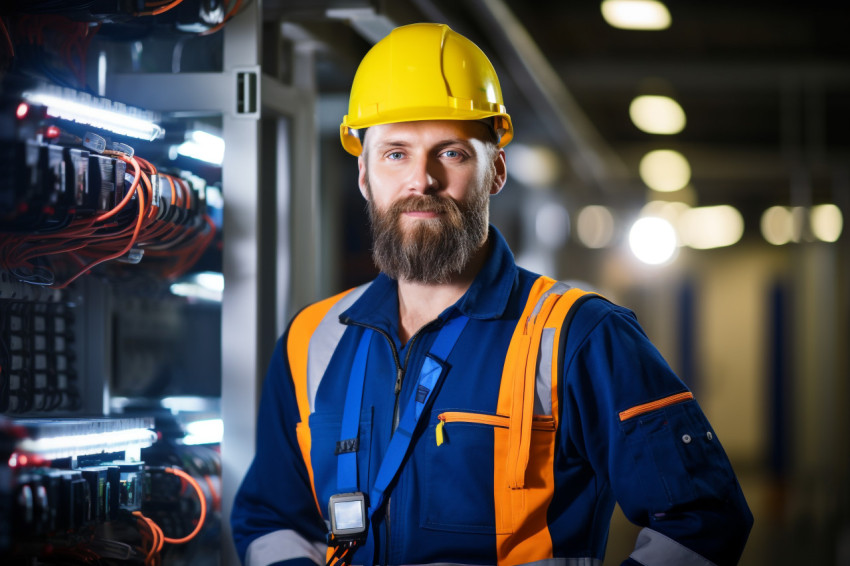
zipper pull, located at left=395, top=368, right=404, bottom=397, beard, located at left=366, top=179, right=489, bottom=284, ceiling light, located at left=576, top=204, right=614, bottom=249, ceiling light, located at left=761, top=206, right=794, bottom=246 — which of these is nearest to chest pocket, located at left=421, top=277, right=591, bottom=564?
zipper pull, located at left=395, top=368, right=404, bottom=397

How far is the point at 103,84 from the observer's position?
91.2 inches

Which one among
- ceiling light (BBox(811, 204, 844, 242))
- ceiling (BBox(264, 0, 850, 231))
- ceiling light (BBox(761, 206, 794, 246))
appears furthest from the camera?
ceiling light (BBox(761, 206, 794, 246))

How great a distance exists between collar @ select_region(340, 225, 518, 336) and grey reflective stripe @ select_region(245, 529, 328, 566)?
18.4 inches

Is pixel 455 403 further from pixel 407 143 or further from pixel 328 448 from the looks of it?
pixel 407 143

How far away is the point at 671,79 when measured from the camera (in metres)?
7.94

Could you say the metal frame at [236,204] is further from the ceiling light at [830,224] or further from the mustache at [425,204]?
the ceiling light at [830,224]

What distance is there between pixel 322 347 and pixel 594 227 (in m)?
8.34

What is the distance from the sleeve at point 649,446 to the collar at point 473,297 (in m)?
0.18

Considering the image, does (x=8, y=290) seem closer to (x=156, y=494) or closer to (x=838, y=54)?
(x=156, y=494)

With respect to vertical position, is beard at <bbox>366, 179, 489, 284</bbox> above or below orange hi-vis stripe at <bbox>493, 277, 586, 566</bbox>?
above

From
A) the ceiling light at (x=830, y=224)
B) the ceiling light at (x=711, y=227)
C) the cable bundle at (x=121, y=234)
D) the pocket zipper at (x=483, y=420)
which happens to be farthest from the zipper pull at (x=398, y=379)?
the ceiling light at (x=711, y=227)

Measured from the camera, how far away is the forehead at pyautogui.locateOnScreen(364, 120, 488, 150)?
1960 millimetres

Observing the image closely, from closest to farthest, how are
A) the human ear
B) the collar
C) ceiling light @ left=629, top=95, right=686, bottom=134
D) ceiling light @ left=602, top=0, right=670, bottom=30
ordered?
the collar → the human ear → ceiling light @ left=602, top=0, right=670, bottom=30 → ceiling light @ left=629, top=95, right=686, bottom=134

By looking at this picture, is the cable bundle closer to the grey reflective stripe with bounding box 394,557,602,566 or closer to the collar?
the collar
